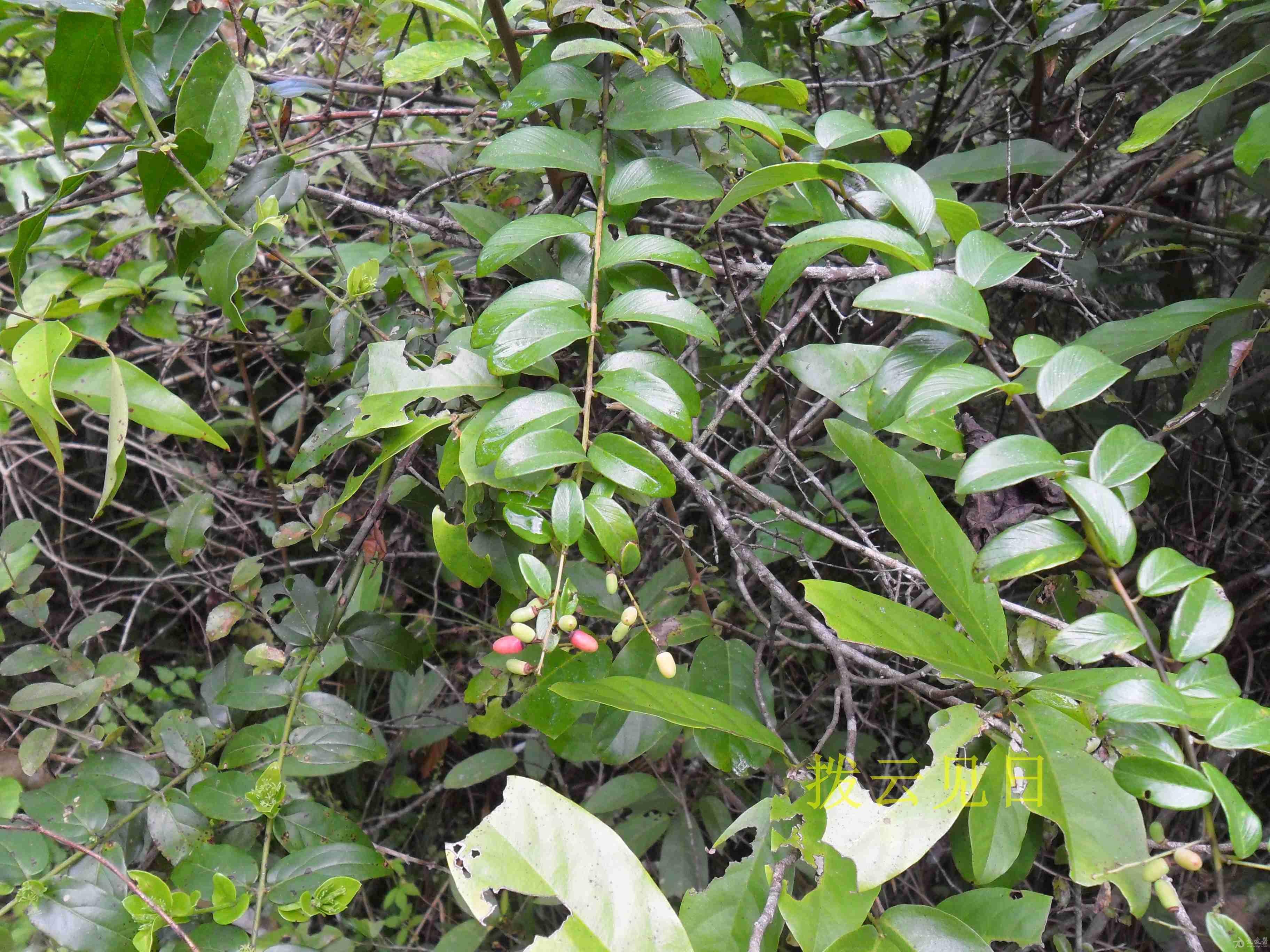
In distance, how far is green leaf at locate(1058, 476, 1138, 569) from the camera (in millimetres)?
581

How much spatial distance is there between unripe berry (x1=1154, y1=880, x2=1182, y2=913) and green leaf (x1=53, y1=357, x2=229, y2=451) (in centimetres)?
84

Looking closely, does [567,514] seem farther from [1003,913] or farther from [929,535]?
[1003,913]

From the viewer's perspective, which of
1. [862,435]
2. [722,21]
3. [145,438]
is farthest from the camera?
[145,438]

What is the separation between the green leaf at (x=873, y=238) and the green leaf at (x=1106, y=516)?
0.72ft

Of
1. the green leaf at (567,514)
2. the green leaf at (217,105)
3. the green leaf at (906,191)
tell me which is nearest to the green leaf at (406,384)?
the green leaf at (567,514)

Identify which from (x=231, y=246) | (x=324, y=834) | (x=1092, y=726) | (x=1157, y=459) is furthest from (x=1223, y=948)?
(x=231, y=246)

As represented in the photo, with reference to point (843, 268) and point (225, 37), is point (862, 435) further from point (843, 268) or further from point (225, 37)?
point (225, 37)

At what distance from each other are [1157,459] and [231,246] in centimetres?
88

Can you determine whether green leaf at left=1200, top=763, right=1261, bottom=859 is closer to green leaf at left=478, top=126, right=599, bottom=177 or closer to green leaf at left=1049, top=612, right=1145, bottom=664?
green leaf at left=1049, top=612, right=1145, bottom=664

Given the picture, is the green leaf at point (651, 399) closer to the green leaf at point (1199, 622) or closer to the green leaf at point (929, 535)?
the green leaf at point (929, 535)

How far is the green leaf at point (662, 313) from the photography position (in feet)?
2.30

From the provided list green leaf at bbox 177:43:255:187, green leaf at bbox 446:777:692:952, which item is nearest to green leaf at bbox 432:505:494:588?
green leaf at bbox 446:777:692:952

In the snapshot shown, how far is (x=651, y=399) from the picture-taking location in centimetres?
67

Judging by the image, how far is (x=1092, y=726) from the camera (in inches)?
22.9
